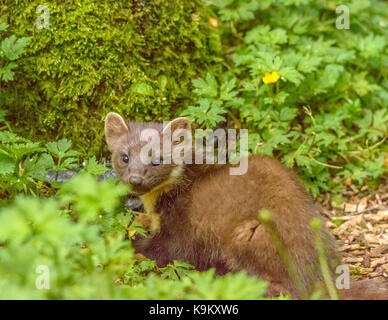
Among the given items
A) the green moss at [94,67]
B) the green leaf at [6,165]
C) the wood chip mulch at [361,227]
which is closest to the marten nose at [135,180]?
the green leaf at [6,165]

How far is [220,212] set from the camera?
18.1ft

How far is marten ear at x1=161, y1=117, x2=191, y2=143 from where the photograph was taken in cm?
593

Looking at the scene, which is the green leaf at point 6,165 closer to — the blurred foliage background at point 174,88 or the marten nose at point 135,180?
the blurred foliage background at point 174,88

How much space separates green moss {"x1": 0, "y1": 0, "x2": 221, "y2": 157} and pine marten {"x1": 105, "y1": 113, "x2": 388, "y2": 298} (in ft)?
2.30

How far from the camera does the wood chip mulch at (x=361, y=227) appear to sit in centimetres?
585

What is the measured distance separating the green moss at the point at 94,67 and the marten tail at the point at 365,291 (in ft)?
10.1

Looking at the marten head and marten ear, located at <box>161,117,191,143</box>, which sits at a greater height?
marten ear, located at <box>161,117,191,143</box>

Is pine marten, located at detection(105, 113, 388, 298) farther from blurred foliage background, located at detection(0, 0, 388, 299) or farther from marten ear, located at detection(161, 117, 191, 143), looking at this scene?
blurred foliage background, located at detection(0, 0, 388, 299)

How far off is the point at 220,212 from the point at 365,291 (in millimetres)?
1535

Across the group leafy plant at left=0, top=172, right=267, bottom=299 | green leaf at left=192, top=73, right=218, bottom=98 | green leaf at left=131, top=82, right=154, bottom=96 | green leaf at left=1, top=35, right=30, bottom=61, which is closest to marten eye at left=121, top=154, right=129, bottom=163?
green leaf at left=131, top=82, right=154, bottom=96

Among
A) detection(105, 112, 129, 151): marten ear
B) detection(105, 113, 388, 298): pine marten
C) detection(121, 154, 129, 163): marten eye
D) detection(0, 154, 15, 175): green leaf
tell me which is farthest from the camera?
detection(105, 112, 129, 151): marten ear

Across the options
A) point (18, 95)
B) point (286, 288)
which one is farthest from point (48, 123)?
point (286, 288)

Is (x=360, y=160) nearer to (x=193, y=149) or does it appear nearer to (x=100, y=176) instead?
(x=193, y=149)

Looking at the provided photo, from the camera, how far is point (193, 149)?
6336 mm
